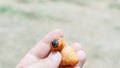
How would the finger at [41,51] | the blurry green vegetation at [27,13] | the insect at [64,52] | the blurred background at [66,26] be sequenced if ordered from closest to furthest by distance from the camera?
the insect at [64,52]
the finger at [41,51]
the blurred background at [66,26]
the blurry green vegetation at [27,13]

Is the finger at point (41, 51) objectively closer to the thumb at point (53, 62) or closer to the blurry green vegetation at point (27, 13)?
the thumb at point (53, 62)

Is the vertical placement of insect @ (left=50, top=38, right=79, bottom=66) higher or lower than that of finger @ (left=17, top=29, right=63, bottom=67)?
higher

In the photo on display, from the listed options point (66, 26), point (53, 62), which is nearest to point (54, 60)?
point (53, 62)

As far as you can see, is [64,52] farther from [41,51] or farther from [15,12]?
[15,12]

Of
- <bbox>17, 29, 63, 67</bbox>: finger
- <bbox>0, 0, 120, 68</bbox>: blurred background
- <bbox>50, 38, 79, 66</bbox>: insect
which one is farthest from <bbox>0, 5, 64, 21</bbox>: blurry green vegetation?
<bbox>50, 38, 79, 66</bbox>: insect

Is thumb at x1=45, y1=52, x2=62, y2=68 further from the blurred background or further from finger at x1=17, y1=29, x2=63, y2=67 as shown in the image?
the blurred background

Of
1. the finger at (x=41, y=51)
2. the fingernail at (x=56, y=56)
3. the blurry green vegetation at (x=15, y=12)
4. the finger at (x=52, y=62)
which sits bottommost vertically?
the blurry green vegetation at (x=15, y=12)

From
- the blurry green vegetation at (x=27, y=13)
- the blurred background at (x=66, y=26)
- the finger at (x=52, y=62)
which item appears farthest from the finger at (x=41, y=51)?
the blurry green vegetation at (x=27, y=13)
